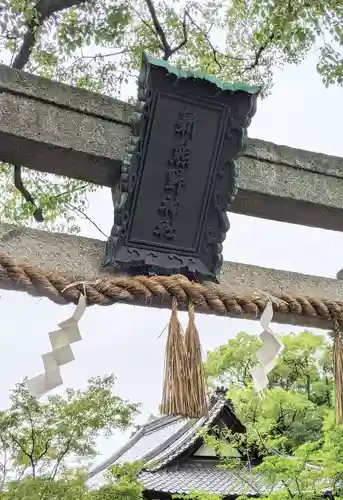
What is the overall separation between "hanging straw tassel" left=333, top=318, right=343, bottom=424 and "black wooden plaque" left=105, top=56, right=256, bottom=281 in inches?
12.6

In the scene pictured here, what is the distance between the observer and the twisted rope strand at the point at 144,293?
102 cm

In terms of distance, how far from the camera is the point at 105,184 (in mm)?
1383

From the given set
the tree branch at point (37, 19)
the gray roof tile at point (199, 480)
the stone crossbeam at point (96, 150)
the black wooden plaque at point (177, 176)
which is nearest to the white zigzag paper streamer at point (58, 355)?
the black wooden plaque at point (177, 176)

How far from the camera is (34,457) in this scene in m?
4.00

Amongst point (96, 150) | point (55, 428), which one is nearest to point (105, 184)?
point (96, 150)

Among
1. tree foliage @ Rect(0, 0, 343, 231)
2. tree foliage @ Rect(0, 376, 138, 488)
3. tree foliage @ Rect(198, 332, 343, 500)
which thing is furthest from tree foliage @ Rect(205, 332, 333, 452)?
tree foliage @ Rect(0, 0, 343, 231)

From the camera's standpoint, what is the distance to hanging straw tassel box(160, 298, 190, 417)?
1.08 m

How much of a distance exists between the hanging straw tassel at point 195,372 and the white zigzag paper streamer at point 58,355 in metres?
0.22

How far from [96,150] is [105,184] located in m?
0.11

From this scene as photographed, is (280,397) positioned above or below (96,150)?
below

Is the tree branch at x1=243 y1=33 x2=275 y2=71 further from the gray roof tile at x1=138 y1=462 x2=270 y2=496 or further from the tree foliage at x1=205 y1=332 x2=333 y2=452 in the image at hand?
the tree foliage at x1=205 y1=332 x2=333 y2=452

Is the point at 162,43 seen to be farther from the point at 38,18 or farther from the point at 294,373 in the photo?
the point at 294,373

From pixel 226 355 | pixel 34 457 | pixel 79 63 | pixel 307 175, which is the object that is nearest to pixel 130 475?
pixel 34 457

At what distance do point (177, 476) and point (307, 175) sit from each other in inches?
255
